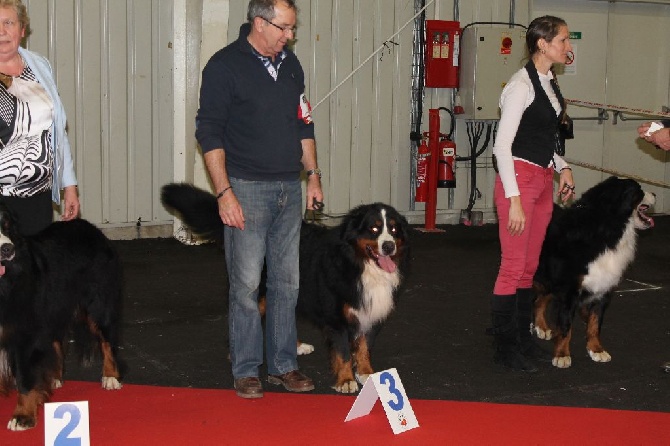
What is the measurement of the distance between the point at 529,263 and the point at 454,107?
5.46 m

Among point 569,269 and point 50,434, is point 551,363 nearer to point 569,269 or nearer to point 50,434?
point 569,269

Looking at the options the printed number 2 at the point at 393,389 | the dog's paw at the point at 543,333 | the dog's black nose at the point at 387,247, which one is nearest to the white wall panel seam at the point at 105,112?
the dog's paw at the point at 543,333

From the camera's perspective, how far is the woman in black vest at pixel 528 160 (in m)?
4.07

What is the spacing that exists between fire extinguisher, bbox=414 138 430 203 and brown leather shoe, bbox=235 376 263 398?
577 centimetres

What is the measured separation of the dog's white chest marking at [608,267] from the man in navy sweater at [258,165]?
153 cm

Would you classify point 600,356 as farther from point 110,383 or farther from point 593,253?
point 110,383

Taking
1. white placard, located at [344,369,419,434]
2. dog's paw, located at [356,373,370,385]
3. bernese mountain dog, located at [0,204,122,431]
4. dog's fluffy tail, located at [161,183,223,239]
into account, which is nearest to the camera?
bernese mountain dog, located at [0,204,122,431]

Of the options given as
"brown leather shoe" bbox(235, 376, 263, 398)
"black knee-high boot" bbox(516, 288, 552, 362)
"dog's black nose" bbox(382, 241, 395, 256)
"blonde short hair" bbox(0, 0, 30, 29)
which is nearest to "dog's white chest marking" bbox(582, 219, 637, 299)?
"black knee-high boot" bbox(516, 288, 552, 362)

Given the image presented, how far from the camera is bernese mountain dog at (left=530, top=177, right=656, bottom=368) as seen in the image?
4.44 meters

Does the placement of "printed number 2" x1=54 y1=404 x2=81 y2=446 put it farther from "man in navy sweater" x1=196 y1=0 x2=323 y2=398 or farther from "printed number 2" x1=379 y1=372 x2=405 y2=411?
"printed number 2" x1=379 y1=372 x2=405 y2=411

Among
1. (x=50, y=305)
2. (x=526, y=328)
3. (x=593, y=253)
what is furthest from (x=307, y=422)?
(x=593, y=253)

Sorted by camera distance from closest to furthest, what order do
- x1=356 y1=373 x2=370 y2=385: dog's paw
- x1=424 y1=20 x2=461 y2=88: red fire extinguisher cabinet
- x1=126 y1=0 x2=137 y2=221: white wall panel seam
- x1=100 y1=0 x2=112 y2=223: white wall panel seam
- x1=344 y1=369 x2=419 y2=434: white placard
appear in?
x1=344 y1=369 x2=419 y2=434: white placard
x1=356 y1=373 x2=370 y2=385: dog's paw
x1=100 y1=0 x2=112 y2=223: white wall panel seam
x1=126 y1=0 x2=137 y2=221: white wall panel seam
x1=424 y1=20 x2=461 y2=88: red fire extinguisher cabinet

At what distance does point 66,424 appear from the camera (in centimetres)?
297

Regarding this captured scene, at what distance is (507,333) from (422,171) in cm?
507
